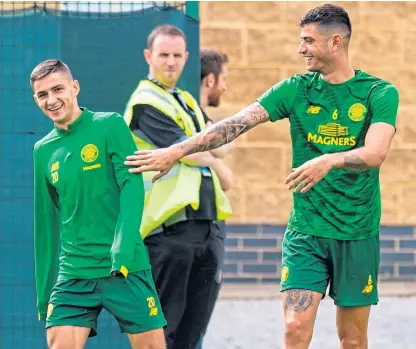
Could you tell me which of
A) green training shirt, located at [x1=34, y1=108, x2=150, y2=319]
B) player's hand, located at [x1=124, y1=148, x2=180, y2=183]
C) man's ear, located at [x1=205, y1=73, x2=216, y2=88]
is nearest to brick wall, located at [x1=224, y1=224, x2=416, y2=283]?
man's ear, located at [x1=205, y1=73, x2=216, y2=88]

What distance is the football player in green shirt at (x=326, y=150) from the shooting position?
6699mm

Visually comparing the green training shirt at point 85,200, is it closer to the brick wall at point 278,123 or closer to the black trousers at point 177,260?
the black trousers at point 177,260

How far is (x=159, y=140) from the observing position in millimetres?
7773

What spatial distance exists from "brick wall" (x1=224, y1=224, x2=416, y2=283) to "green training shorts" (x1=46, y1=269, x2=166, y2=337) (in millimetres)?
6178

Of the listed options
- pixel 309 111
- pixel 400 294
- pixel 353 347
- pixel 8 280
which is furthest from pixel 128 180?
pixel 400 294

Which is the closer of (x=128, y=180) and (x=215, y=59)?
(x=128, y=180)

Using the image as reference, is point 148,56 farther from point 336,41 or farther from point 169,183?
point 336,41

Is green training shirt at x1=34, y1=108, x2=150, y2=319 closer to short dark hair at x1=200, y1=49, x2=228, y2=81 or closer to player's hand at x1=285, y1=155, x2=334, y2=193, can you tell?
player's hand at x1=285, y1=155, x2=334, y2=193

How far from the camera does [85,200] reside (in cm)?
664

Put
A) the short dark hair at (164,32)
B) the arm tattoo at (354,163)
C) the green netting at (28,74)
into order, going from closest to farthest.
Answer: the arm tattoo at (354,163) → the short dark hair at (164,32) → the green netting at (28,74)

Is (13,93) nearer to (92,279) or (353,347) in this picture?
(92,279)

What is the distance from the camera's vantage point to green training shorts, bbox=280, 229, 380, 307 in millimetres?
6754

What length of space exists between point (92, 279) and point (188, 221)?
1323mm

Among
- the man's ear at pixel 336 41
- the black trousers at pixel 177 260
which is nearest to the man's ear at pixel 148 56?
the black trousers at pixel 177 260
